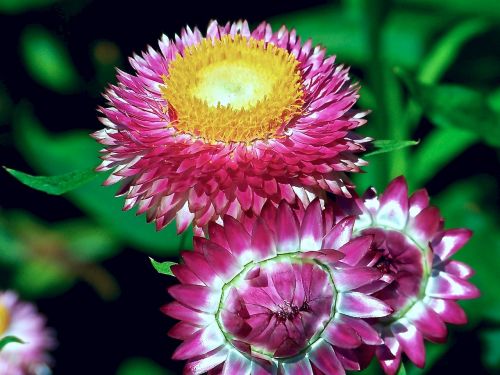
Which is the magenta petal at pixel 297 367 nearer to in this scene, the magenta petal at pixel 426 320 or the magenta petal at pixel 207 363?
the magenta petal at pixel 207 363

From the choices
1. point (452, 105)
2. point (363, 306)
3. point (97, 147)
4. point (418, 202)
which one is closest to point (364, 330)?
point (363, 306)

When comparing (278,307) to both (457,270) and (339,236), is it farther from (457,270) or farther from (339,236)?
(457,270)

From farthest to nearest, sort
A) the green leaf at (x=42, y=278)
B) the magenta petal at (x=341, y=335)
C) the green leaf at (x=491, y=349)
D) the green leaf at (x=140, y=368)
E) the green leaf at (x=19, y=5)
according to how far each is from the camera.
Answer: the green leaf at (x=19, y=5), the green leaf at (x=42, y=278), the green leaf at (x=140, y=368), the green leaf at (x=491, y=349), the magenta petal at (x=341, y=335)


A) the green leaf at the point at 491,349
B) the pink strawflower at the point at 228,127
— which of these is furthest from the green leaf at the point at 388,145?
the green leaf at the point at 491,349

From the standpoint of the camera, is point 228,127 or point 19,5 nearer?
point 228,127

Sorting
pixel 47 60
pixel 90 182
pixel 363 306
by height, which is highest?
pixel 363 306

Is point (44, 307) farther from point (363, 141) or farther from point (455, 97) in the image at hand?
point (363, 141)

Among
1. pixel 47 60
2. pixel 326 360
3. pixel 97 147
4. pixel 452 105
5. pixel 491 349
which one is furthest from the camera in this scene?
pixel 47 60

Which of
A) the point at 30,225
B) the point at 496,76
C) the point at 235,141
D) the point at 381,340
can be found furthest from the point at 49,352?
the point at 496,76

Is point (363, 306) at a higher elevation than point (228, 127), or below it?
below
